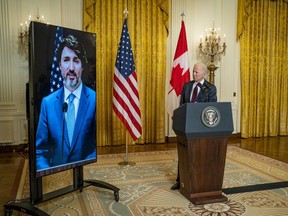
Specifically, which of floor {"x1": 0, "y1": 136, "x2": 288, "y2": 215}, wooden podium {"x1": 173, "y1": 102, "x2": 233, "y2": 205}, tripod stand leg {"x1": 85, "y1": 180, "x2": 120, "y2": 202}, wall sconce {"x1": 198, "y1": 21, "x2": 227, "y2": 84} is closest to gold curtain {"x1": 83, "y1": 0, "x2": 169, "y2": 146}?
floor {"x1": 0, "y1": 136, "x2": 288, "y2": 215}

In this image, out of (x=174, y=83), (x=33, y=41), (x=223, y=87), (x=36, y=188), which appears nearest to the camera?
(x=33, y=41)

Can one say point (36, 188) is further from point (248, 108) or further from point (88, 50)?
point (248, 108)

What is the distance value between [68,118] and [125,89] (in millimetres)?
1983

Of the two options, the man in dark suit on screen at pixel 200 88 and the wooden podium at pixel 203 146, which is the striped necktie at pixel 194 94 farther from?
the wooden podium at pixel 203 146

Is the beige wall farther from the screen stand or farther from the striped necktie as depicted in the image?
the striped necktie

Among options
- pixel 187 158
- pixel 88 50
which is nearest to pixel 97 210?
pixel 187 158

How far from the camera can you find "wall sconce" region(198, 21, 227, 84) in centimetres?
650

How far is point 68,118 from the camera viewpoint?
2727 mm

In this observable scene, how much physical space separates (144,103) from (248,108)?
2.68 meters

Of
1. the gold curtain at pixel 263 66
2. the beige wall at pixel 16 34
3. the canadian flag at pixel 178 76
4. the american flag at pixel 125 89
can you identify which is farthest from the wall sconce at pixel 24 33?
the gold curtain at pixel 263 66

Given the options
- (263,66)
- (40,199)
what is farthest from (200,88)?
(263,66)

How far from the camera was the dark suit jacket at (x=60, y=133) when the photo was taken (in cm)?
250

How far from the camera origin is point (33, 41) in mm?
2373

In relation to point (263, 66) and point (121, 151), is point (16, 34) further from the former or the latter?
point (263, 66)
